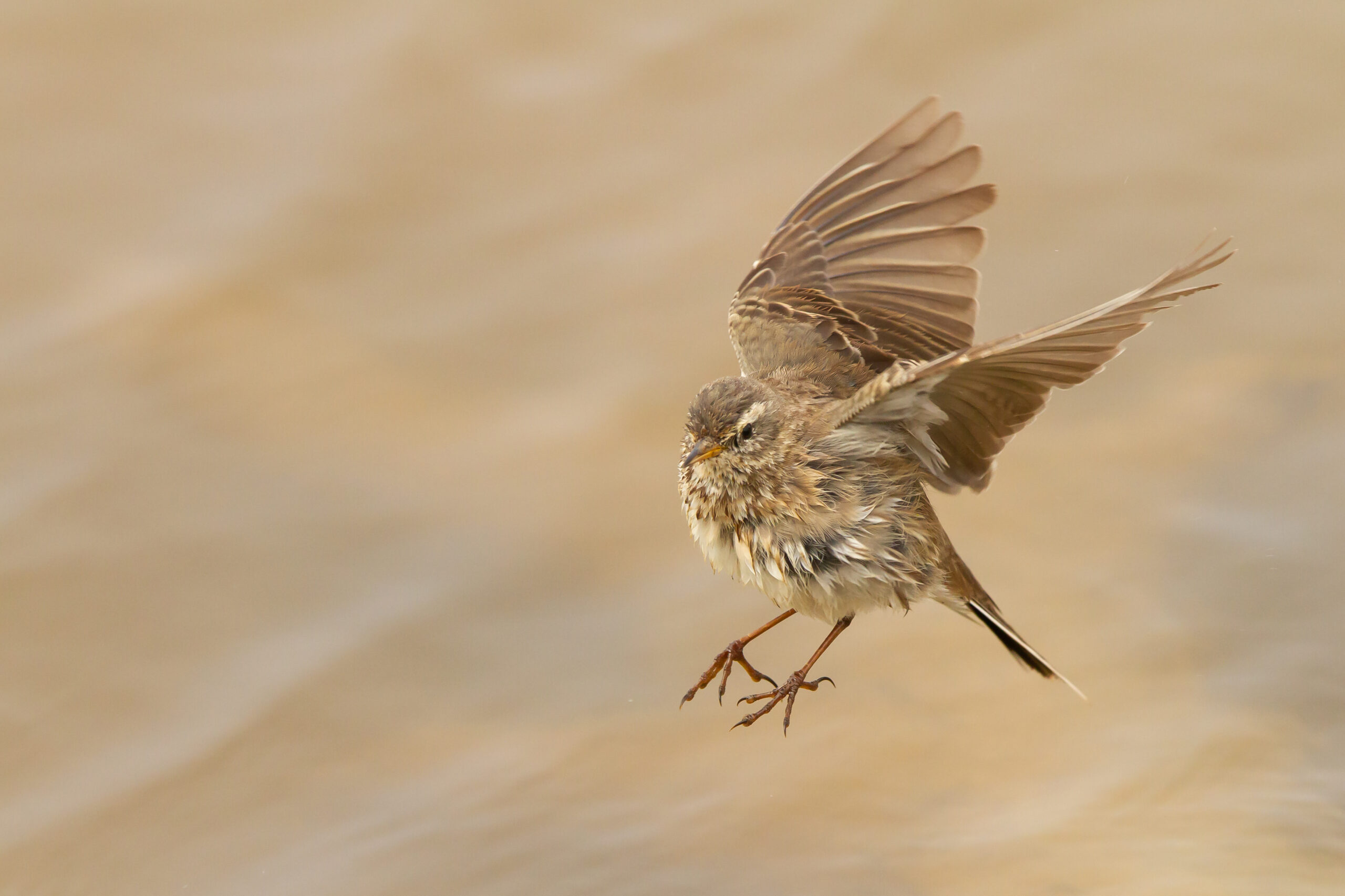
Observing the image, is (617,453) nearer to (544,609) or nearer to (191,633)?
(544,609)

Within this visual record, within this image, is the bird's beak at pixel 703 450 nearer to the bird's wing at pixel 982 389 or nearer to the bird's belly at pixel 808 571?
the bird's belly at pixel 808 571

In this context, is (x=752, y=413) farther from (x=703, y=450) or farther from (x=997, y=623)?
(x=997, y=623)

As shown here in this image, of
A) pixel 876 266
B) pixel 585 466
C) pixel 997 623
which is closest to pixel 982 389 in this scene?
pixel 997 623

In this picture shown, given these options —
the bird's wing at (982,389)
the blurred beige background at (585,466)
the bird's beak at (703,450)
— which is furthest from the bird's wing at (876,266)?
the blurred beige background at (585,466)

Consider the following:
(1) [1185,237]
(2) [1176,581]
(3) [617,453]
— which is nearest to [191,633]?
(3) [617,453]

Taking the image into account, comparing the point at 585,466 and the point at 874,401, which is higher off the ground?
the point at 585,466

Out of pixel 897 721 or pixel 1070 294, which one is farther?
pixel 1070 294
